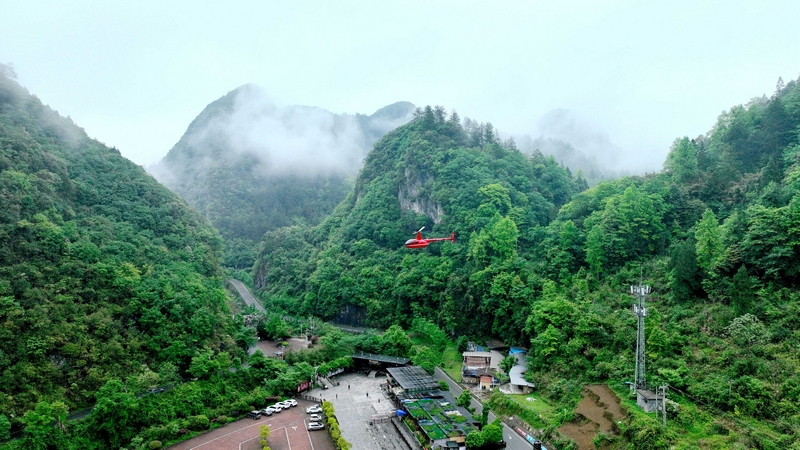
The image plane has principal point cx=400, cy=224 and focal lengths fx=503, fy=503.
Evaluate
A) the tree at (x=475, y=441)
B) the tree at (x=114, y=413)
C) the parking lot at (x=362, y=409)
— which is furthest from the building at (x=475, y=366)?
the tree at (x=114, y=413)

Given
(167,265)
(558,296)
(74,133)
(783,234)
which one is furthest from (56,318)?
(783,234)

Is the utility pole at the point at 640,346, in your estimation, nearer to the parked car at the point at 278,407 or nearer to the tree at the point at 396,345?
the tree at the point at 396,345

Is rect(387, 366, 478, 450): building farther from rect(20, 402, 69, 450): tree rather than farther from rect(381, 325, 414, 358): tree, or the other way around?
rect(20, 402, 69, 450): tree

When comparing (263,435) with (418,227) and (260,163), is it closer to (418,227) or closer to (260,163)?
(418,227)

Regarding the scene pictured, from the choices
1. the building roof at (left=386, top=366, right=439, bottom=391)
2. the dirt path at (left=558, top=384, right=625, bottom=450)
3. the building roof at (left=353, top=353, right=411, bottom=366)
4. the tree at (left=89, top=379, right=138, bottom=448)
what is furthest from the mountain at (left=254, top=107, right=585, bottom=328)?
the tree at (left=89, top=379, right=138, bottom=448)

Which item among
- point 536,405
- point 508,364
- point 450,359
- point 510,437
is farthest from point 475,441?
point 450,359

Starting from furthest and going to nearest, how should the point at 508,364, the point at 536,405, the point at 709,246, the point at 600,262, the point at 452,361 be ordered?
the point at 452,361 → the point at 600,262 → the point at 508,364 → the point at 709,246 → the point at 536,405
